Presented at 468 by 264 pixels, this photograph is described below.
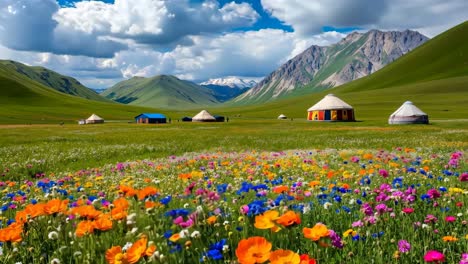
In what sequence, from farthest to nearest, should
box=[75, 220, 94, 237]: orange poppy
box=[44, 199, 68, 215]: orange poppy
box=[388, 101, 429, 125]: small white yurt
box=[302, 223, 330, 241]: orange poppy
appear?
1. box=[388, 101, 429, 125]: small white yurt
2. box=[44, 199, 68, 215]: orange poppy
3. box=[75, 220, 94, 237]: orange poppy
4. box=[302, 223, 330, 241]: orange poppy

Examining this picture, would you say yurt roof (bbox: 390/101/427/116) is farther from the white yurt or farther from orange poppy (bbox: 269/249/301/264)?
orange poppy (bbox: 269/249/301/264)

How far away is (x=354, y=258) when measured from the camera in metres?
3.09

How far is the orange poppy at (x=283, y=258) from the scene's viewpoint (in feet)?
6.37

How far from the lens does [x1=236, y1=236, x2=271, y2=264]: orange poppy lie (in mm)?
1889

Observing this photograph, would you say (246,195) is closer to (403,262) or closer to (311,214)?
(311,214)

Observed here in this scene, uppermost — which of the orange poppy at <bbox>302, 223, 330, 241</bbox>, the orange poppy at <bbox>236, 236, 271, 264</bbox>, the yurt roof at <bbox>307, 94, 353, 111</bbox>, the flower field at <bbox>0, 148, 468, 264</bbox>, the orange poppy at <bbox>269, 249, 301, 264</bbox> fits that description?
the yurt roof at <bbox>307, 94, 353, 111</bbox>

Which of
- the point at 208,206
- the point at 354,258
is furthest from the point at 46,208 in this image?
the point at 354,258

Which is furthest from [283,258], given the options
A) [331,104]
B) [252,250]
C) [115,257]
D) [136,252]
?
[331,104]

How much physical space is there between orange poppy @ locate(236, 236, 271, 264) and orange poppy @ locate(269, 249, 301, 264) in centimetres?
4

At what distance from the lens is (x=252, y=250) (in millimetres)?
1979

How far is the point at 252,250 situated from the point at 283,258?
0.19 m

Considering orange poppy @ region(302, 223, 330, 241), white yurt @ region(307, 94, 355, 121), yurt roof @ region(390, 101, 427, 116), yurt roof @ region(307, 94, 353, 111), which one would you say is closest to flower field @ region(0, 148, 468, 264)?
orange poppy @ region(302, 223, 330, 241)

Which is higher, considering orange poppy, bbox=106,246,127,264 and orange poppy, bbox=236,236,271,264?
orange poppy, bbox=236,236,271,264

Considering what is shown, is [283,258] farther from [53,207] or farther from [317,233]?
[53,207]
